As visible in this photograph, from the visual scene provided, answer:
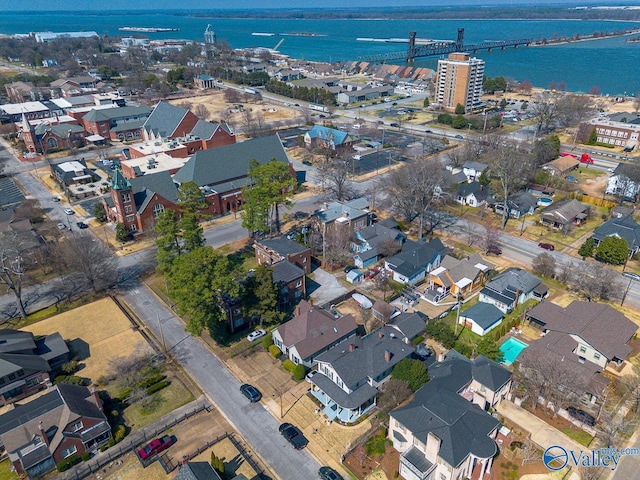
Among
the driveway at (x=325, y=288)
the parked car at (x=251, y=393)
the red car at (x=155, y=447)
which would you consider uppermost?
the red car at (x=155, y=447)

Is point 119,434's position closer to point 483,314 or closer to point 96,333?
point 96,333

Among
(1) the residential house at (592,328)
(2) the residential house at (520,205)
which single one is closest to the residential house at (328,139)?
(2) the residential house at (520,205)

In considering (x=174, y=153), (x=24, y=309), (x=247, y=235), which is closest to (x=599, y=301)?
(x=247, y=235)

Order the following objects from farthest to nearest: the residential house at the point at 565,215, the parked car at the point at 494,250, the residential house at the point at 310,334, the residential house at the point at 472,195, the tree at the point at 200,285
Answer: the residential house at the point at 472,195
the residential house at the point at 565,215
the parked car at the point at 494,250
the residential house at the point at 310,334
the tree at the point at 200,285

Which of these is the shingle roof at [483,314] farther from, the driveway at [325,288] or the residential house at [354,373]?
the driveway at [325,288]

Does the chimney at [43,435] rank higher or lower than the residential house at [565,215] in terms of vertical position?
higher

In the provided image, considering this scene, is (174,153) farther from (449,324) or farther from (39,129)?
(449,324)

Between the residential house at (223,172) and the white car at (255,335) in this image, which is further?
the residential house at (223,172)
